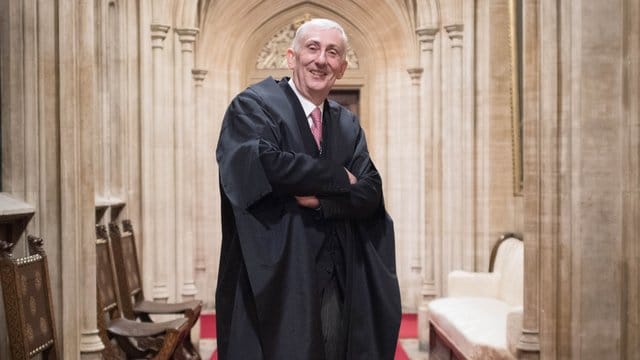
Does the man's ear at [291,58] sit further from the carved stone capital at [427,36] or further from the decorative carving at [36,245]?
the carved stone capital at [427,36]

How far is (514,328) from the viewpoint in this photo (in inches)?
244

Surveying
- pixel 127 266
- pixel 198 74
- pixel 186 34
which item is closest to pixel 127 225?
pixel 127 266

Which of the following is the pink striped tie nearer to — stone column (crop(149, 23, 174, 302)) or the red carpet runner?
stone column (crop(149, 23, 174, 302))

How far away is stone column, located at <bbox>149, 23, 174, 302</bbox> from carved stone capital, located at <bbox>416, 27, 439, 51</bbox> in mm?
2596

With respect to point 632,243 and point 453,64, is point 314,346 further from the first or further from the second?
point 453,64

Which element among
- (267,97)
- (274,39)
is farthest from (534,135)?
(274,39)

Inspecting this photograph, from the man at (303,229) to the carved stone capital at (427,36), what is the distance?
298 inches

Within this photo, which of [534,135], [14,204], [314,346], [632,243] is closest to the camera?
[314,346]

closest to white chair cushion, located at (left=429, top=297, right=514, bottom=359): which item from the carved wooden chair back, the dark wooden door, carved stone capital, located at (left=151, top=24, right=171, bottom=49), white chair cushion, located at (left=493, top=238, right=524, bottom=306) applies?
white chair cushion, located at (left=493, top=238, right=524, bottom=306)

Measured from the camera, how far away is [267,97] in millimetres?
2979

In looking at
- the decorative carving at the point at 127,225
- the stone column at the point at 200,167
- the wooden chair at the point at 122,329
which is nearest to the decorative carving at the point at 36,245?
the wooden chair at the point at 122,329

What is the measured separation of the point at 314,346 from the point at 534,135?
3.31 meters

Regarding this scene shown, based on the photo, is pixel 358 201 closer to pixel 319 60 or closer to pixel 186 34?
pixel 319 60

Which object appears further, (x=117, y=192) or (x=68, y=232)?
(x=117, y=192)
